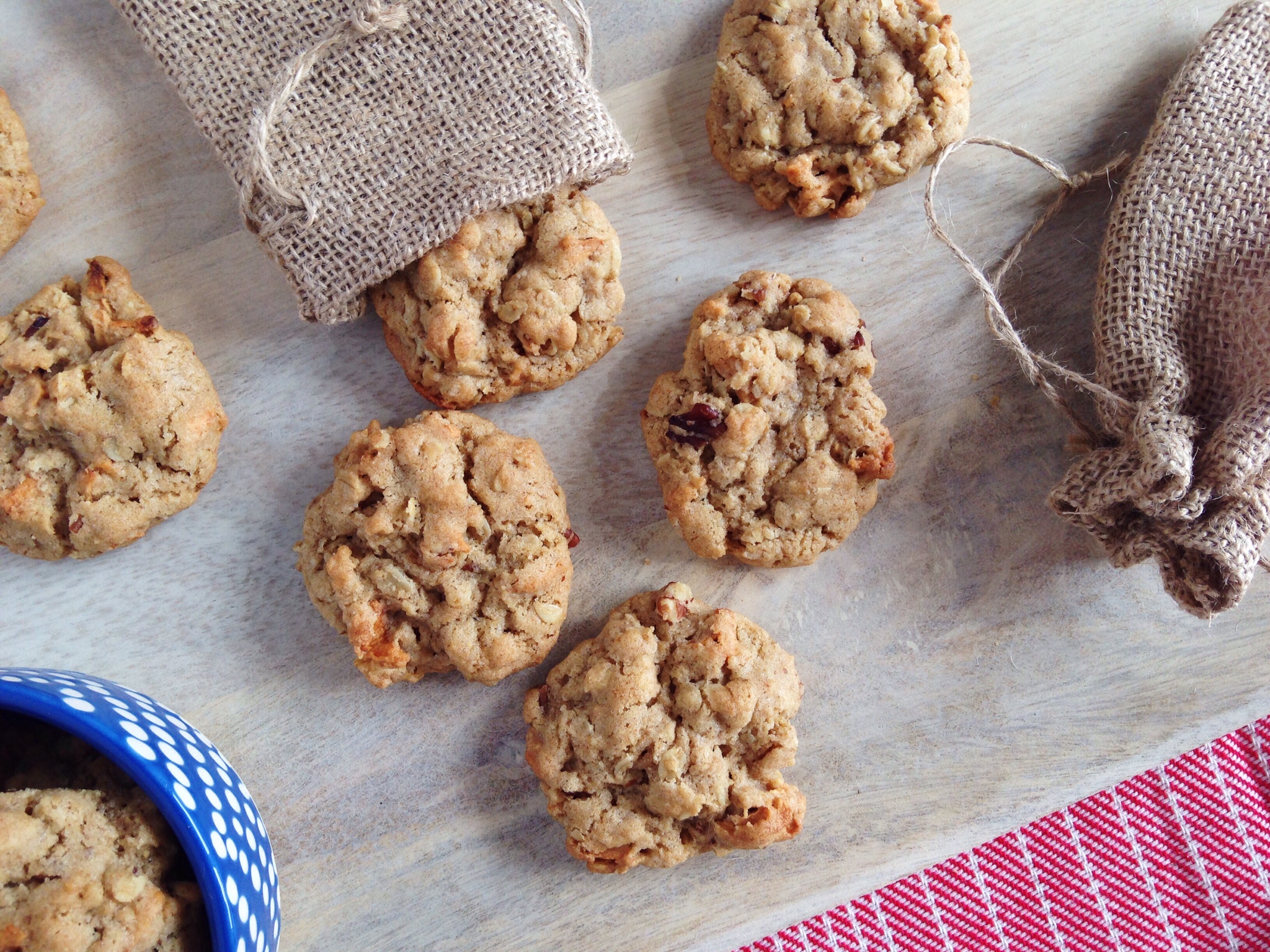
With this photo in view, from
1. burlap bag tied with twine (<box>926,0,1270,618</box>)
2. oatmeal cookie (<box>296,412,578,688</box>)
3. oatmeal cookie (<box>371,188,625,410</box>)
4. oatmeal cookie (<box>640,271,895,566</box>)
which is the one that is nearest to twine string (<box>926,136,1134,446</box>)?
burlap bag tied with twine (<box>926,0,1270,618</box>)

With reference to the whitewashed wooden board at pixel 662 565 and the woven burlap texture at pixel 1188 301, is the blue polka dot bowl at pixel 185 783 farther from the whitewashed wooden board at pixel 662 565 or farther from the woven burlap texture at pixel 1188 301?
the woven burlap texture at pixel 1188 301

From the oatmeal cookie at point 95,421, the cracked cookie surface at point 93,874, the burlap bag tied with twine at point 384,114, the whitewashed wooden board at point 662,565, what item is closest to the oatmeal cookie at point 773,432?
the whitewashed wooden board at point 662,565

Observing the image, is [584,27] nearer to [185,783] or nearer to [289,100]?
[289,100]

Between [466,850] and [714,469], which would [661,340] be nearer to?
[714,469]

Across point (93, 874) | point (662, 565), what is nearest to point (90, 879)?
point (93, 874)

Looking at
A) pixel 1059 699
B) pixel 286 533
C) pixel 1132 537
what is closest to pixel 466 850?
pixel 286 533

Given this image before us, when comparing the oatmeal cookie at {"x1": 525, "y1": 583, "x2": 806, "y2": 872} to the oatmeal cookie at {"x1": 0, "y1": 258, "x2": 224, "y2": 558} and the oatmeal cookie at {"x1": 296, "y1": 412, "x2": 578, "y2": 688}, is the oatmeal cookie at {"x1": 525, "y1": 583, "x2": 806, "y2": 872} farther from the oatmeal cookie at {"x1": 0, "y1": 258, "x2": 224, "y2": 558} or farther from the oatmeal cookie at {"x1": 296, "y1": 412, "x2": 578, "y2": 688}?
the oatmeal cookie at {"x1": 0, "y1": 258, "x2": 224, "y2": 558}

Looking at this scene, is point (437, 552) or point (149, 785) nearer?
point (149, 785)
